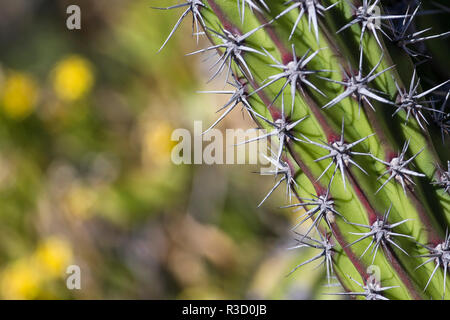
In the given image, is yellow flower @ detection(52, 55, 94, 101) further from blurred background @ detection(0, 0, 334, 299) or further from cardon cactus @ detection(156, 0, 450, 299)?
cardon cactus @ detection(156, 0, 450, 299)

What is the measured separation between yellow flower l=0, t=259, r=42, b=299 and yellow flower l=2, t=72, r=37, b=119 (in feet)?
2.88

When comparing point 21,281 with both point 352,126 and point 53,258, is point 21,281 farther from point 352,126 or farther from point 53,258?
point 352,126

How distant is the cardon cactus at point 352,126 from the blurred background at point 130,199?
1.46m

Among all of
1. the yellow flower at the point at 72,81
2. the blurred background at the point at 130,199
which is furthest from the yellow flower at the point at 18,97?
the yellow flower at the point at 72,81

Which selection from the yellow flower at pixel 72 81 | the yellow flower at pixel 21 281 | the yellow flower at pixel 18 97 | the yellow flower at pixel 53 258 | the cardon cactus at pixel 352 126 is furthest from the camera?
the yellow flower at pixel 72 81

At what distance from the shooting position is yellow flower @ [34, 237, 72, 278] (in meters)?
2.76

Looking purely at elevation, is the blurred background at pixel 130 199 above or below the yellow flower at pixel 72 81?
below

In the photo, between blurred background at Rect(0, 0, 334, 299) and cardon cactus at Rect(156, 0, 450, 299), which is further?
blurred background at Rect(0, 0, 334, 299)

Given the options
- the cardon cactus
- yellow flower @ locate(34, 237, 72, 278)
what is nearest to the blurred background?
yellow flower @ locate(34, 237, 72, 278)

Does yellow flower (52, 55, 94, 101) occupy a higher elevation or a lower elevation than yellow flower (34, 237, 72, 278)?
higher

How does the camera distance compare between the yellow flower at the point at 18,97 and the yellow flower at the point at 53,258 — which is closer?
the yellow flower at the point at 53,258

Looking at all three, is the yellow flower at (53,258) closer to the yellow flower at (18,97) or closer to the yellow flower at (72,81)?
the yellow flower at (18,97)

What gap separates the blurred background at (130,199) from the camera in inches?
116
